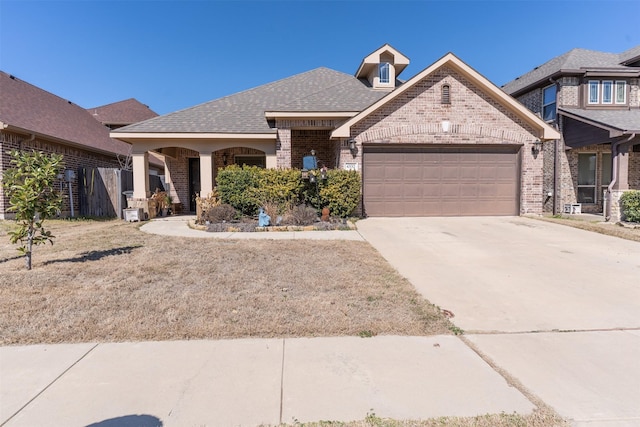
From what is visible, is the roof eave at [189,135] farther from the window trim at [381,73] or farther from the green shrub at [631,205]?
the green shrub at [631,205]

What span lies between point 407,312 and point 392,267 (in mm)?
2040

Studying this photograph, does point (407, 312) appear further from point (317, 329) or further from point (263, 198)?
point (263, 198)

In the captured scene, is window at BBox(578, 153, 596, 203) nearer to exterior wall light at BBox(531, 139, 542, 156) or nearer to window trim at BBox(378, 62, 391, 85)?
exterior wall light at BBox(531, 139, 542, 156)

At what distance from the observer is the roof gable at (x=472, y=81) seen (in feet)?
39.8

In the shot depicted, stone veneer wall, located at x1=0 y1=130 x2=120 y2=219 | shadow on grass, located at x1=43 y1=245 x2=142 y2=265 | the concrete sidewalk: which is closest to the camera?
the concrete sidewalk

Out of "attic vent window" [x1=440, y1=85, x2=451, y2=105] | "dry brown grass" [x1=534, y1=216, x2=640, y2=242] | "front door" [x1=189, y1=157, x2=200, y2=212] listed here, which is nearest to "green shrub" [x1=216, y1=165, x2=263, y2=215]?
"front door" [x1=189, y1=157, x2=200, y2=212]

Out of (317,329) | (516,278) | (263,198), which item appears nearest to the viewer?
(317,329)

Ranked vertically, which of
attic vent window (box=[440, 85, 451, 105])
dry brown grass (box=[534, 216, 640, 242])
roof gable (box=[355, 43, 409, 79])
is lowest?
dry brown grass (box=[534, 216, 640, 242])

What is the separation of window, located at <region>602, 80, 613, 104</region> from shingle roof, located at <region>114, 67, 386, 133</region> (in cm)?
923

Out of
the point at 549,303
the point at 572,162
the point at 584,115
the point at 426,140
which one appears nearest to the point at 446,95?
the point at 426,140

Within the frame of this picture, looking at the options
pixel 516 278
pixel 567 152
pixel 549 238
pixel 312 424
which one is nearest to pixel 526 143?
pixel 567 152

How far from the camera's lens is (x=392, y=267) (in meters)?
6.13

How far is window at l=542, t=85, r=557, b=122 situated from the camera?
15297 millimetres

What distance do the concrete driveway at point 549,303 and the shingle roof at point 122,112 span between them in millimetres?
22804
